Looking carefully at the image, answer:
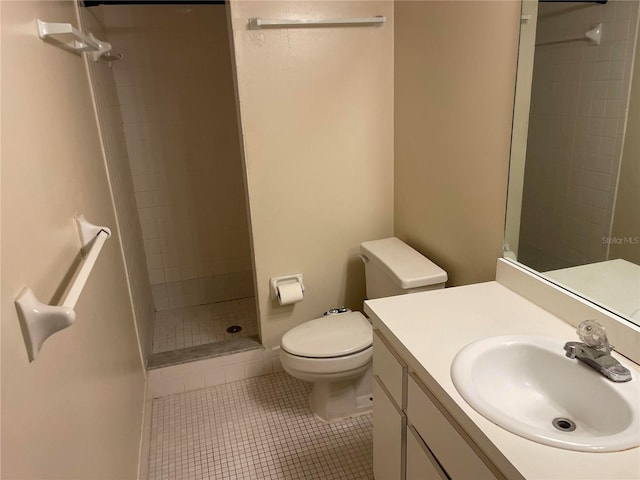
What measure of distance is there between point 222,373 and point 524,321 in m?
1.73

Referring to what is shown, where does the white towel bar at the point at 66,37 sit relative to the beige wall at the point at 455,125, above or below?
above

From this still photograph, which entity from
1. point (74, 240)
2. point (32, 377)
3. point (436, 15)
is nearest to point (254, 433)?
point (74, 240)

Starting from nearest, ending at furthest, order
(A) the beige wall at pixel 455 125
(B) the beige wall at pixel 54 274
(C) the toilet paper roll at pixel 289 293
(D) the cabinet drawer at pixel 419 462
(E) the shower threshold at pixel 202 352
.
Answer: (B) the beige wall at pixel 54 274 → (D) the cabinet drawer at pixel 419 462 → (A) the beige wall at pixel 455 125 → (C) the toilet paper roll at pixel 289 293 → (E) the shower threshold at pixel 202 352

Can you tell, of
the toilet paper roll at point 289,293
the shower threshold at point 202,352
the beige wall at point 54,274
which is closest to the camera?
the beige wall at point 54,274

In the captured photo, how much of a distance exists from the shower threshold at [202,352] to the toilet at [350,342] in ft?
1.62

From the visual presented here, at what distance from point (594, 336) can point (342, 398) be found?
136 centimetres

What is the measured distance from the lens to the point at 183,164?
10.3ft

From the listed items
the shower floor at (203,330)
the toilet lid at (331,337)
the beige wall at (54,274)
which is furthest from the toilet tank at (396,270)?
the beige wall at (54,274)

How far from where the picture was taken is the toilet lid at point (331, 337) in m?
2.07

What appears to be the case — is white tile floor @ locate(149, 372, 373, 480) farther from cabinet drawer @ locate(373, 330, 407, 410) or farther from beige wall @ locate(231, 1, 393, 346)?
cabinet drawer @ locate(373, 330, 407, 410)

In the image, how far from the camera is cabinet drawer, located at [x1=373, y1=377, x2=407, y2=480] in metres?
1.43

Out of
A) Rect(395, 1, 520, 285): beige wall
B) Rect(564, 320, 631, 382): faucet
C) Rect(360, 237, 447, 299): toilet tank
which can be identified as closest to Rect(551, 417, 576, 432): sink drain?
Rect(564, 320, 631, 382): faucet

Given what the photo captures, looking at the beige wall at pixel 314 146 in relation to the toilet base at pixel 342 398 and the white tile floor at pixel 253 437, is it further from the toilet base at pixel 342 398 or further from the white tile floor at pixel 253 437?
the toilet base at pixel 342 398

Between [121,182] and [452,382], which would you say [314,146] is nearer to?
[121,182]
